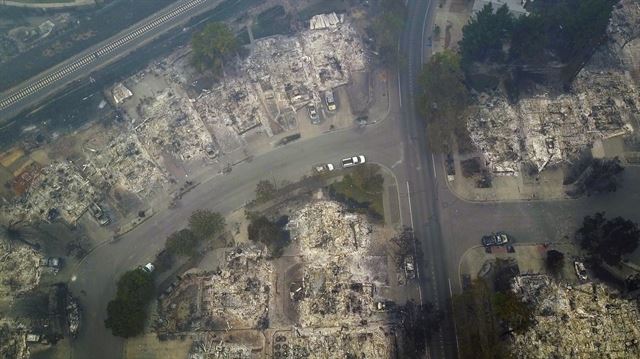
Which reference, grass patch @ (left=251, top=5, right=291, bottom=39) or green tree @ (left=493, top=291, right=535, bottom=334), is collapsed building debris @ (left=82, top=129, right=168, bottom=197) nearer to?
grass patch @ (left=251, top=5, right=291, bottom=39)

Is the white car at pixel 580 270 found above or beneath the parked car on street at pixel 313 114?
beneath

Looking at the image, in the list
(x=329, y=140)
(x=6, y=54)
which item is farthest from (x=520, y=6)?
(x=6, y=54)

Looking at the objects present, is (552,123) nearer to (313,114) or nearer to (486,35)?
(486,35)

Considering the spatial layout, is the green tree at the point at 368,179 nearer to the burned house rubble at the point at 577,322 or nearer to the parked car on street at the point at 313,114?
the parked car on street at the point at 313,114

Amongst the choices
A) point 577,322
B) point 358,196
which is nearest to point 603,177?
point 577,322

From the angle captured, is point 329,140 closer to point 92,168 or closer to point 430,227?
point 430,227

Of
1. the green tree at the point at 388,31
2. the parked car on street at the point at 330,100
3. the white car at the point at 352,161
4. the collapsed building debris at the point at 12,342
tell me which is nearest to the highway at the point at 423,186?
the green tree at the point at 388,31

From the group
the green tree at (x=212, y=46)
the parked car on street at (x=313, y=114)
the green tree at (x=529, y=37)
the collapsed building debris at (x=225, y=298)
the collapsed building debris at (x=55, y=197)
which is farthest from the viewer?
the green tree at (x=212, y=46)
